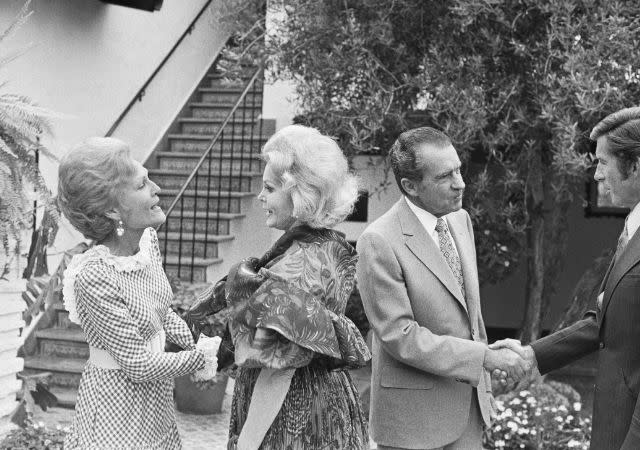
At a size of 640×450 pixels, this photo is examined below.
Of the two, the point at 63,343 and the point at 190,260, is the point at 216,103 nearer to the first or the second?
the point at 190,260

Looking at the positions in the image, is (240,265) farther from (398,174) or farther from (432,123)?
(432,123)

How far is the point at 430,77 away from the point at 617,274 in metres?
4.76

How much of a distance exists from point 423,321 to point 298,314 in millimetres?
826

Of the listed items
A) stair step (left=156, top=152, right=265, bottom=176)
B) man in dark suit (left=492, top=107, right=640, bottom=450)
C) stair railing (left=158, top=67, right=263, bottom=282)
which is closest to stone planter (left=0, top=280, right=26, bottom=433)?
stair railing (left=158, top=67, right=263, bottom=282)

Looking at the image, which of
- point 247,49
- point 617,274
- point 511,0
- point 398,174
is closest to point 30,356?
point 247,49

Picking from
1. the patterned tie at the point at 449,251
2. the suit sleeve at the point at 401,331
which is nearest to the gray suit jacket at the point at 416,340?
the suit sleeve at the point at 401,331

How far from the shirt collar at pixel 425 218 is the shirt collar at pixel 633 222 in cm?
77

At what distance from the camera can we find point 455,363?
11.1 feet

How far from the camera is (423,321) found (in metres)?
3.50

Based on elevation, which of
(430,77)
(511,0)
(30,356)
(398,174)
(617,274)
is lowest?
(30,356)

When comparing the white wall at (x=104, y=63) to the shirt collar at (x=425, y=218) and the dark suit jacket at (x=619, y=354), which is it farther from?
the dark suit jacket at (x=619, y=354)

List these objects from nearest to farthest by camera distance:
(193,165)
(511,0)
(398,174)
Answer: (398,174), (511,0), (193,165)

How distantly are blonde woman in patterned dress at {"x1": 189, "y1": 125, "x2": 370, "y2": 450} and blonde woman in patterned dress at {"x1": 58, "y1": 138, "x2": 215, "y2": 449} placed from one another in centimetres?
19

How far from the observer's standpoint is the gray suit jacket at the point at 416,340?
11.1ft
